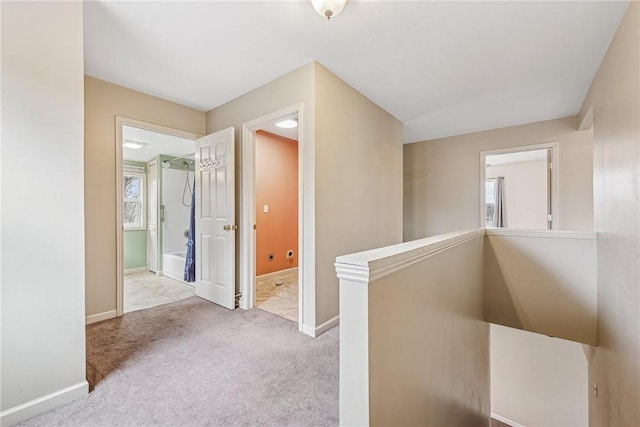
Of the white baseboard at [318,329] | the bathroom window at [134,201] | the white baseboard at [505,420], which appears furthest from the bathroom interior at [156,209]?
the white baseboard at [505,420]

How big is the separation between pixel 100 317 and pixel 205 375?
1632 millimetres

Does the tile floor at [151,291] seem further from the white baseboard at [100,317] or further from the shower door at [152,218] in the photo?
the shower door at [152,218]

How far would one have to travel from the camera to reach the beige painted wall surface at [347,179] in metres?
2.43

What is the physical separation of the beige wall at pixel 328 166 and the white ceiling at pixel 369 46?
17 cm

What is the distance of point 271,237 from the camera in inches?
181

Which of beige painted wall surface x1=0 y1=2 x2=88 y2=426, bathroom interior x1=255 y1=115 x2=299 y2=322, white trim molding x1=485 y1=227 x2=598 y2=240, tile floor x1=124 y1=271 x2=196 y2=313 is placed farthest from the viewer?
bathroom interior x1=255 y1=115 x2=299 y2=322

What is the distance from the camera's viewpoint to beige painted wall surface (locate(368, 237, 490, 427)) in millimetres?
1031

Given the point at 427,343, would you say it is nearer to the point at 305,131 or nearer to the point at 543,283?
the point at 305,131

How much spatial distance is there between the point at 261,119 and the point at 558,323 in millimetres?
3620

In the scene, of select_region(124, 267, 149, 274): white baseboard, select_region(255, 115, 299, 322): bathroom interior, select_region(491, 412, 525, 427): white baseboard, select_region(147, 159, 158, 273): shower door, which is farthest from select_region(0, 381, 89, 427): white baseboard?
select_region(491, 412, 525, 427): white baseboard

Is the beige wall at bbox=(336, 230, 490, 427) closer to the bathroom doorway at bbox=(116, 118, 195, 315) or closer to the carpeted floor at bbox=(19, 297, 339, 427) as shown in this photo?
the carpeted floor at bbox=(19, 297, 339, 427)

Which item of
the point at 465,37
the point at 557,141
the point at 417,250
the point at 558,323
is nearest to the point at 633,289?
the point at 558,323

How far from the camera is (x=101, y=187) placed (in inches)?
104

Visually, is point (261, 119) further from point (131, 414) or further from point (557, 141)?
point (557, 141)
